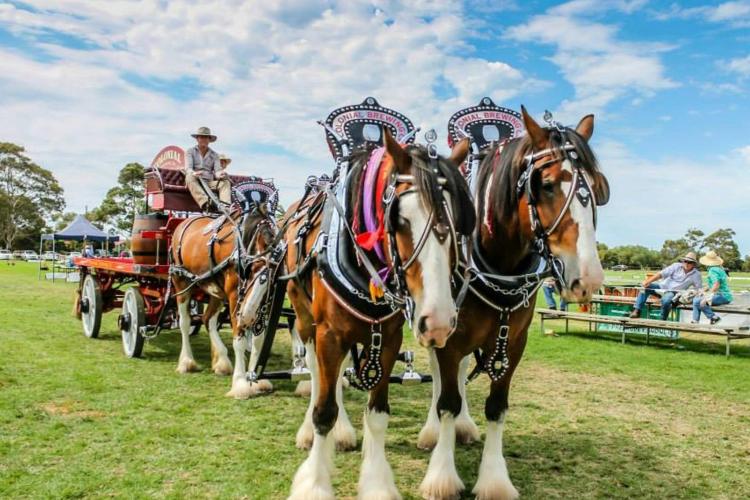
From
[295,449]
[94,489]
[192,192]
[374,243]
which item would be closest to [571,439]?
[295,449]

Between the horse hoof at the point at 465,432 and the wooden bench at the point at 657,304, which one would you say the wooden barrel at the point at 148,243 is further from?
the wooden bench at the point at 657,304

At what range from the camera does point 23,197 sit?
189 ft

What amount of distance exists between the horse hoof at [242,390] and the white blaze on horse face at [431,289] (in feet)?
12.1

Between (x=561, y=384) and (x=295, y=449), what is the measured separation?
3757 mm

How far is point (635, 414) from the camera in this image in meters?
5.54

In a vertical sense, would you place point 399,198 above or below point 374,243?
above

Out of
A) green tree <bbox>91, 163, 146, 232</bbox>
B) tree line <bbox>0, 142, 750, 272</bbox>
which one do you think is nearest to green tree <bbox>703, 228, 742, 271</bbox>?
tree line <bbox>0, 142, 750, 272</bbox>

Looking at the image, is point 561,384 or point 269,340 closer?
point 269,340

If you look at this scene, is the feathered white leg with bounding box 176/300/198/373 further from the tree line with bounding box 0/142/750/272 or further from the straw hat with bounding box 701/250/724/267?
the tree line with bounding box 0/142/750/272

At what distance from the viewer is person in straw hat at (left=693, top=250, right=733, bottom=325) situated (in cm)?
984

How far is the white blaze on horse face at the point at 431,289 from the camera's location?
2.46 metres

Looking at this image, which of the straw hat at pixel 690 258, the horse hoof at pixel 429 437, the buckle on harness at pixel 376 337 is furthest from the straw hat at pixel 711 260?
the buckle on harness at pixel 376 337

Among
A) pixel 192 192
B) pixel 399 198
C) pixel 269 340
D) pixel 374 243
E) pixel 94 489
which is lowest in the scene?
pixel 94 489

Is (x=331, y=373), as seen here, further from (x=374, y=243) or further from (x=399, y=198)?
(x=399, y=198)
